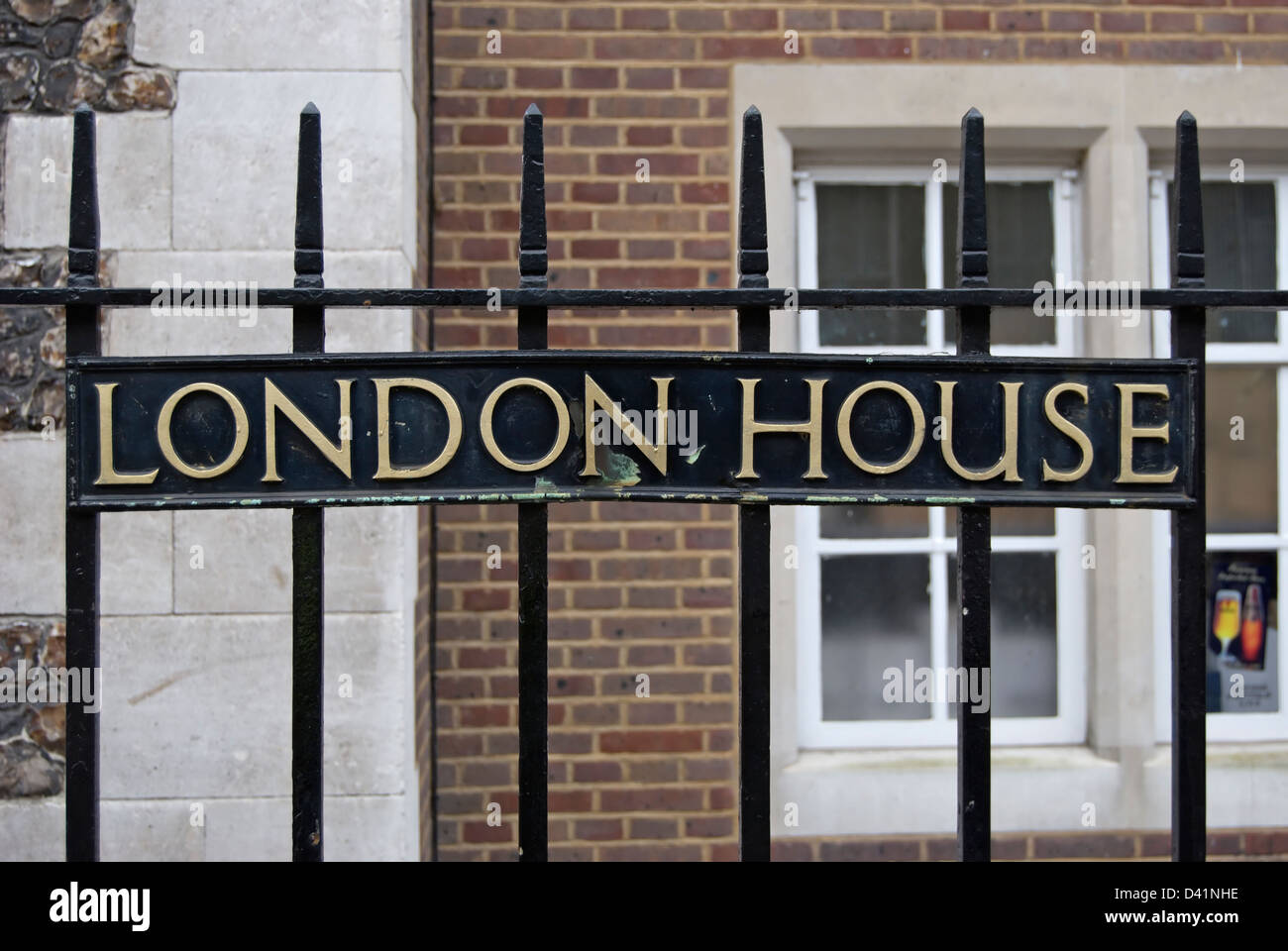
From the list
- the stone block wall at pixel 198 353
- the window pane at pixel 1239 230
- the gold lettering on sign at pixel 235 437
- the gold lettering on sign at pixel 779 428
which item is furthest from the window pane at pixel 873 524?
the gold lettering on sign at pixel 235 437

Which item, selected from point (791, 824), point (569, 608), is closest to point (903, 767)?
point (791, 824)

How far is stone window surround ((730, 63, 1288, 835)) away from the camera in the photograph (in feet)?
10.9

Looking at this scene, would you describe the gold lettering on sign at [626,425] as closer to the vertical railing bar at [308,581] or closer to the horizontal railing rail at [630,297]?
the horizontal railing rail at [630,297]

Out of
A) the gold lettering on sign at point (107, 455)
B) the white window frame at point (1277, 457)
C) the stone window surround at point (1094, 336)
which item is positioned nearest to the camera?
the gold lettering on sign at point (107, 455)

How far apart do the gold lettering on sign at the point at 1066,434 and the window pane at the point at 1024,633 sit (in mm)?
2091

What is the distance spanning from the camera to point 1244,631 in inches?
141

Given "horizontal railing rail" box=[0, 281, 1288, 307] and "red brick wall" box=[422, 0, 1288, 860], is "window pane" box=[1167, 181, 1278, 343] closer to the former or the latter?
"red brick wall" box=[422, 0, 1288, 860]

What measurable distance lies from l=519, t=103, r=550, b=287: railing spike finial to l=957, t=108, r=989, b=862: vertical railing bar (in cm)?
66

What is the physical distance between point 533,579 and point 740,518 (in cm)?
34

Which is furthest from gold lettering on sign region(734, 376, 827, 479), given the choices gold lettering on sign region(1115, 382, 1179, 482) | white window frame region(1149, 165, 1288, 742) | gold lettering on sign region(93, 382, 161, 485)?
white window frame region(1149, 165, 1288, 742)

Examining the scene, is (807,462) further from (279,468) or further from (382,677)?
(382,677)

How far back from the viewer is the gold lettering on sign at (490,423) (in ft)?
4.92

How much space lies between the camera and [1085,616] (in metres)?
3.47

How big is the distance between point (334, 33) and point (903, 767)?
2877 mm
